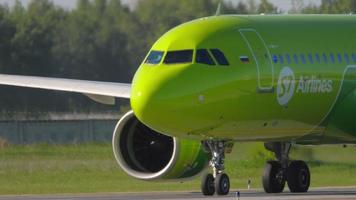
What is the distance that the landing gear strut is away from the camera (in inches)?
1084

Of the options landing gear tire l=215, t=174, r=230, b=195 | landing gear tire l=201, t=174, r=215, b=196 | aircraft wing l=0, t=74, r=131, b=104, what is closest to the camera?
landing gear tire l=215, t=174, r=230, b=195

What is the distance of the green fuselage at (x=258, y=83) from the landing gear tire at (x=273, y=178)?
2.93 feet

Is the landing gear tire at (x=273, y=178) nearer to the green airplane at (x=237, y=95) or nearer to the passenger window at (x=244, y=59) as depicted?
the green airplane at (x=237, y=95)

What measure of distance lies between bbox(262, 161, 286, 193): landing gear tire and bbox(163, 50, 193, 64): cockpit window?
13.5 ft

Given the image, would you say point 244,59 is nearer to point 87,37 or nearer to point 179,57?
point 179,57

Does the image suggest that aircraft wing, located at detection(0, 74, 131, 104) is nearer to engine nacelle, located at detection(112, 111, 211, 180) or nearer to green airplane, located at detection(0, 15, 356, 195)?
green airplane, located at detection(0, 15, 356, 195)

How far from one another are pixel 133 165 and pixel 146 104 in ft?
15.1

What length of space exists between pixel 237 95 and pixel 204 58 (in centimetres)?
97

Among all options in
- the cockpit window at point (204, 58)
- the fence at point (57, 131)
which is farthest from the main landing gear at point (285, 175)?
the fence at point (57, 131)

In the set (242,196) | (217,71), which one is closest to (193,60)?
(217,71)

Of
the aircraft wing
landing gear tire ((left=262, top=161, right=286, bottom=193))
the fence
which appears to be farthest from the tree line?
landing gear tire ((left=262, top=161, right=286, bottom=193))

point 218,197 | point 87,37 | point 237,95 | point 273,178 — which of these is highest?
point 237,95

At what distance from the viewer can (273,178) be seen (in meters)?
30.8

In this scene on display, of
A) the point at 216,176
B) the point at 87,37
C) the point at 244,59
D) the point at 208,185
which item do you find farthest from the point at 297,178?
the point at 87,37
